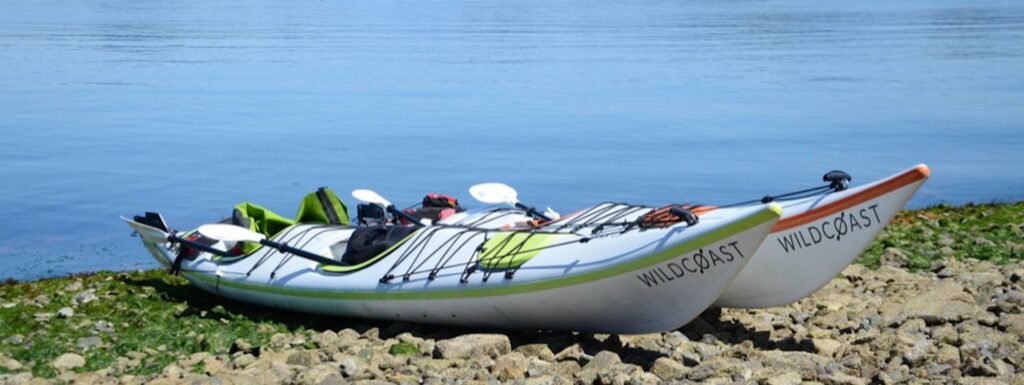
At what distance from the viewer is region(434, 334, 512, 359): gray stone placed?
934 centimetres

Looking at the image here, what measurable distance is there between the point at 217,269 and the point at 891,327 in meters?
5.62

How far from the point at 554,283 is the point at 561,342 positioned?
0.50m

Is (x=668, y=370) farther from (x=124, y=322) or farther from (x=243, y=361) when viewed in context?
(x=124, y=322)

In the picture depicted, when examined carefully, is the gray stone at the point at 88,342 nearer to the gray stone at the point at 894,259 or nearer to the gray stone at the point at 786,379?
the gray stone at the point at 786,379

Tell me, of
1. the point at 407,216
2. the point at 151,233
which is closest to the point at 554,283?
the point at 407,216

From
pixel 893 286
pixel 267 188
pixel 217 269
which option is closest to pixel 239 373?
pixel 217 269

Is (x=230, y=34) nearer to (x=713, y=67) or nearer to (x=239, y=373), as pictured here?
(x=713, y=67)

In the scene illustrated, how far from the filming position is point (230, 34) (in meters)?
53.1

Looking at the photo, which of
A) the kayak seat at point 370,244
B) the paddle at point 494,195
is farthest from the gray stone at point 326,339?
the paddle at point 494,195

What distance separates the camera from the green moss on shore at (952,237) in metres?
12.7

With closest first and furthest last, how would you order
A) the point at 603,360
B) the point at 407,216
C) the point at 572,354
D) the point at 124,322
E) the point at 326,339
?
the point at 603,360, the point at 572,354, the point at 326,339, the point at 124,322, the point at 407,216

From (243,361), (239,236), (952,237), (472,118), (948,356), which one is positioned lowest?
(472,118)

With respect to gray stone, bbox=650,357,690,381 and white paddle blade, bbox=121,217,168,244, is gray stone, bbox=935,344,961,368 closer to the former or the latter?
gray stone, bbox=650,357,690,381

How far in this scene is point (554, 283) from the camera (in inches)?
384
